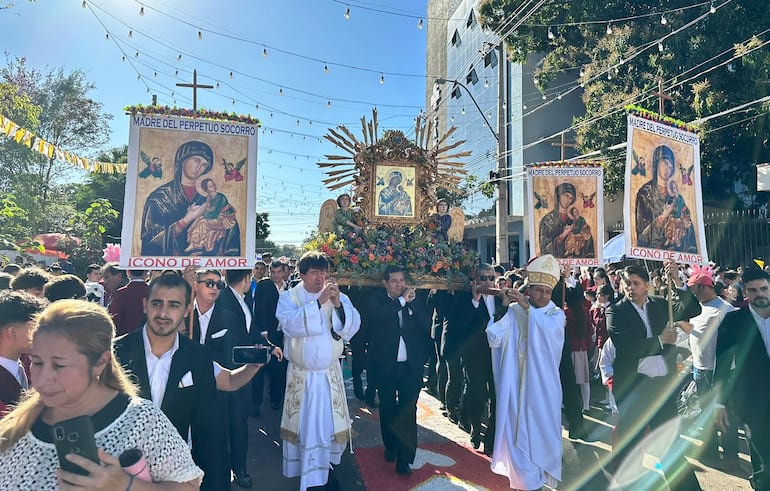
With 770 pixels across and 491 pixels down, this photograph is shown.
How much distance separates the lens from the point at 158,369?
2.62 m

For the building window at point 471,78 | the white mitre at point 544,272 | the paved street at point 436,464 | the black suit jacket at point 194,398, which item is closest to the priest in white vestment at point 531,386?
the white mitre at point 544,272

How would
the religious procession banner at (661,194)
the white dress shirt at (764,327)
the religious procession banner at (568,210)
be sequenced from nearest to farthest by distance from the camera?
the white dress shirt at (764,327)
the religious procession banner at (661,194)
the religious procession banner at (568,210)

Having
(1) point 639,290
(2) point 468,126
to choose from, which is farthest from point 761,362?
(2) point 468,126

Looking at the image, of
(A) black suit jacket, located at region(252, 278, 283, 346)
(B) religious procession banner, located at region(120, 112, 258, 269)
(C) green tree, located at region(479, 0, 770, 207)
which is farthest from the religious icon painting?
(C) green tree, located at region(479, 0, 770, 207)

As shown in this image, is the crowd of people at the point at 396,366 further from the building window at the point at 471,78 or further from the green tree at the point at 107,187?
the green tree at the point at 107,187

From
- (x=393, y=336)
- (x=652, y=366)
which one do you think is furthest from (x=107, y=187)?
(x=652, y=366)

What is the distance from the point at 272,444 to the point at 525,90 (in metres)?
22.4

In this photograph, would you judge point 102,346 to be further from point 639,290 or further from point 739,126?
point 739,126

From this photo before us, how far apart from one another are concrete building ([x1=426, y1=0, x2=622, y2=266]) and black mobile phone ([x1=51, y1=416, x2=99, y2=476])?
16.4m

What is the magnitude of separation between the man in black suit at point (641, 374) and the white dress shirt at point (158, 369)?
381cm

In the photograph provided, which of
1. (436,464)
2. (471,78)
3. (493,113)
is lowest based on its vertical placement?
(436,464)

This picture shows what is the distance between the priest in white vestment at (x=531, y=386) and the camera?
3941 millimetres

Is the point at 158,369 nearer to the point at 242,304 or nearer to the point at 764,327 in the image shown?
the point at 242,304

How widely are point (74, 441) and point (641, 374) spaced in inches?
172
